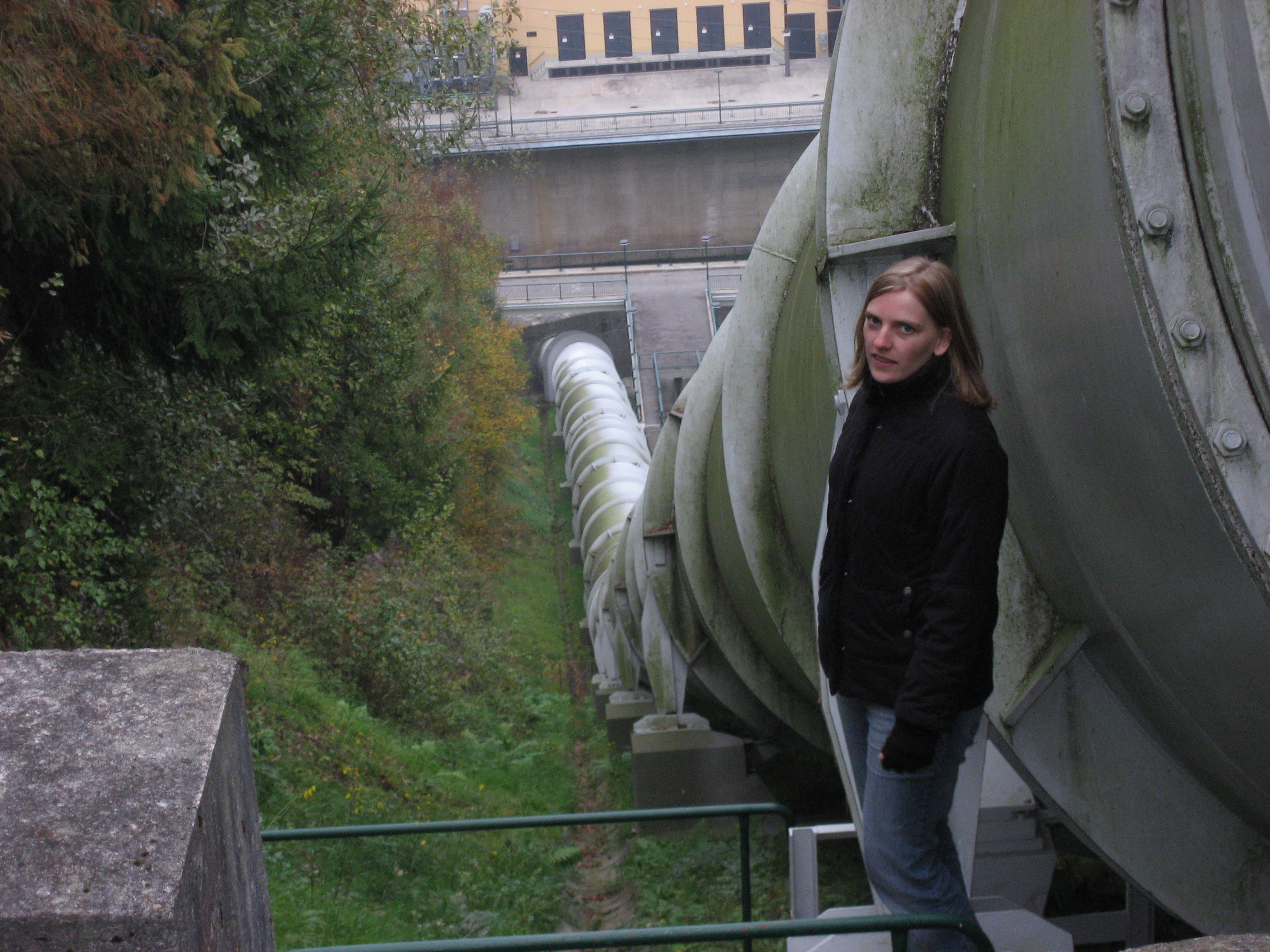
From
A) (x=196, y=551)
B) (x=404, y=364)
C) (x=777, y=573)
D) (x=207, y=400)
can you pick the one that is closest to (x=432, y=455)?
(x=404, y=364)

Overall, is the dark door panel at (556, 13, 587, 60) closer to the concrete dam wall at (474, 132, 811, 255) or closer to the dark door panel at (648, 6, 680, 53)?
the dark door panel at (648, 6, 680, 53)

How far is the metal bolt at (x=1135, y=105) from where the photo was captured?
204 cm

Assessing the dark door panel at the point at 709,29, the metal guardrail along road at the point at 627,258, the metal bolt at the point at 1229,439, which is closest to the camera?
the metal bolt at the point at 1229,439

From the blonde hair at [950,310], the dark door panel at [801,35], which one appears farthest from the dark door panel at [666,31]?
the blonde hair at [950,310]

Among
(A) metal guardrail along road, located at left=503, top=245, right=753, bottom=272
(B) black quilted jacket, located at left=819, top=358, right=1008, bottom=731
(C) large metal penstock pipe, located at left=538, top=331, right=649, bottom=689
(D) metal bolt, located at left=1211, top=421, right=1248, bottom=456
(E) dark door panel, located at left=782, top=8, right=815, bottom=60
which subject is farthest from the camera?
(E) dark door panel, located at left=782, top=8, right=815, bottom=60

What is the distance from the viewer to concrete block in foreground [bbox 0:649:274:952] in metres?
1.72

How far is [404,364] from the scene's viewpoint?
1858 cm

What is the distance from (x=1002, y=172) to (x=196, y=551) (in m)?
10.2

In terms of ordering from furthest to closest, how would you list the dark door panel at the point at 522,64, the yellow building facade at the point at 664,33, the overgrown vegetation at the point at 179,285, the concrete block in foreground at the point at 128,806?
1. the yellow building facade at the point at 664,33
2. the dark door panel at the point at 522,64
3. the overgrown vegetation at the point at 179,285
4. the concrete block in foreground at the point at 128,806

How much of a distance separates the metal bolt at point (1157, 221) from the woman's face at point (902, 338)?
1.73 feet

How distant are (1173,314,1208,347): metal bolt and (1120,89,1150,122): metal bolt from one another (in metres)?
0.37

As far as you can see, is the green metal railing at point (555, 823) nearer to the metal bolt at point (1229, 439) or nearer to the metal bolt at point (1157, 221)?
the metal bolt at point (1229, 439)

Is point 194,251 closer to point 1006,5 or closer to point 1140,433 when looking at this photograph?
point 1006,5

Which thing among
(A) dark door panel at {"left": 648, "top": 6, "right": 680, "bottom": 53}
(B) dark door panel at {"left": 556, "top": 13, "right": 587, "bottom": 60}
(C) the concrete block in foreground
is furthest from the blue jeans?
(A) dark door panel at {"left": 648, "top": 6, "right": 680, "bottom": 53}
